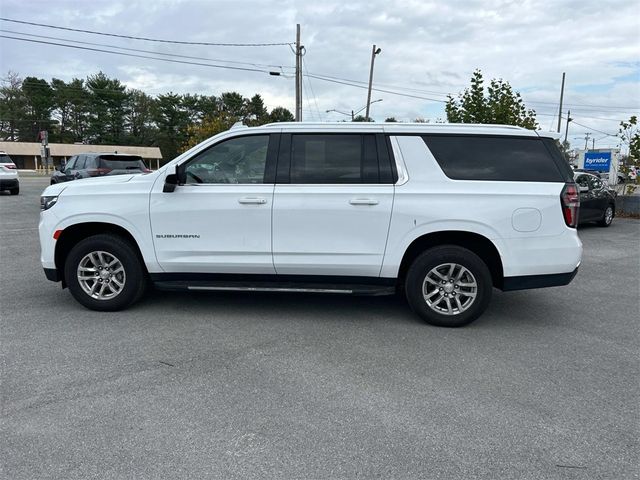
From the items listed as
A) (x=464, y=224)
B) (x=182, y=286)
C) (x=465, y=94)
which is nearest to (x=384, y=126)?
(x=464, y=224)

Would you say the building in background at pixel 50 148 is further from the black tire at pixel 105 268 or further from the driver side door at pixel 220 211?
the driver side door at pixel 220 211

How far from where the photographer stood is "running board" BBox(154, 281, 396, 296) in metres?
5.01

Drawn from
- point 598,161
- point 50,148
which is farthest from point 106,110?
point 598,161

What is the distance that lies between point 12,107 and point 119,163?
263 ft

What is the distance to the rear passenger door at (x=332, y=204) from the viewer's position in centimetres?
485

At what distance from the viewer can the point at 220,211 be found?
4969 mm

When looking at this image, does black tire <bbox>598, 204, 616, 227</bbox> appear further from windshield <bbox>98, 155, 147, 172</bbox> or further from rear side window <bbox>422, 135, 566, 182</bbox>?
windshield <bbox>98, 155, 147, 172</bbox>

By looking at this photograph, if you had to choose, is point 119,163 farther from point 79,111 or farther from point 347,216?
point 79,111

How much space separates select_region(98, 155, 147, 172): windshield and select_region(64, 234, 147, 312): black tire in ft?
38.6

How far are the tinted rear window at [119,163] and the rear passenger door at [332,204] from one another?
1312cm

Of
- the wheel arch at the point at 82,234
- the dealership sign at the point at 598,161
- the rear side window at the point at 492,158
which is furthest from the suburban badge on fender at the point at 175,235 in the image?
the dealership sign at the point at 598,161

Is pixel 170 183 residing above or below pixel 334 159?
below

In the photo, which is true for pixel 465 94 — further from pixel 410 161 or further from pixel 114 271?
pixel 114 271

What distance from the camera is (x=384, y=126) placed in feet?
16.6
